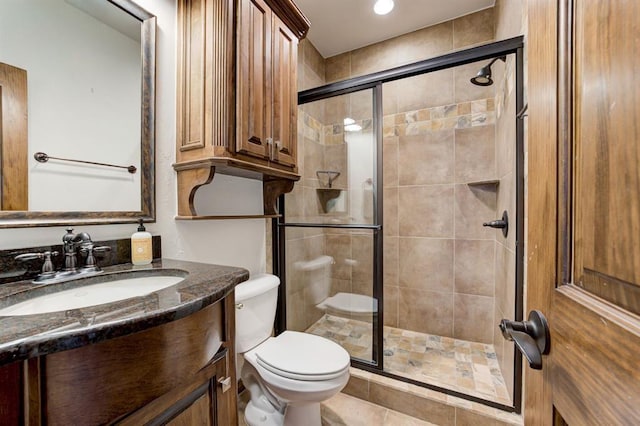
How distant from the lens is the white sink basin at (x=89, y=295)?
2.13ft

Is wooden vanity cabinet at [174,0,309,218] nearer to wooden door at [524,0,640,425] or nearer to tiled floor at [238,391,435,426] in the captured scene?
wooden door at [524,0,640,425]

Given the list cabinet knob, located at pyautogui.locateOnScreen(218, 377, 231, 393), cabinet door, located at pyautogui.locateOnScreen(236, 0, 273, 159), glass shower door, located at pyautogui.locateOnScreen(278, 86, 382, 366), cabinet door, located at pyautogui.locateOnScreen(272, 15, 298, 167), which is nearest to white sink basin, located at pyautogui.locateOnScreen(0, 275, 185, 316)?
cabinet knob, located at pyautogui.locateOnScreen(218, 377, 231, 393)

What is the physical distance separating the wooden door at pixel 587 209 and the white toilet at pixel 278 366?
0.81 m

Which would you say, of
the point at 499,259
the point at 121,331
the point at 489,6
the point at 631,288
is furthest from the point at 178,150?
the point at 489,6

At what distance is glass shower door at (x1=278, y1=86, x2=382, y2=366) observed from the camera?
1858 millimetres

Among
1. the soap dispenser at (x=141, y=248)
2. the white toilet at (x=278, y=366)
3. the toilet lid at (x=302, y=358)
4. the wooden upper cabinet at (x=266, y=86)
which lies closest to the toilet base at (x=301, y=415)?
the white toilet at (x=278, y=366)

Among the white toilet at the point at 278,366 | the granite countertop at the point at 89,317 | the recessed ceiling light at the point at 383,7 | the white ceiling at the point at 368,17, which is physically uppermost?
the white ceiling at the point at 368,17

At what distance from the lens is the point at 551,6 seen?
1.51 feet

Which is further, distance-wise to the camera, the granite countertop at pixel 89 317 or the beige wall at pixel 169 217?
the beige wall at pixel 169 217

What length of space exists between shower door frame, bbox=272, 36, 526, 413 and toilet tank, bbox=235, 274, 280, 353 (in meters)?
0.44

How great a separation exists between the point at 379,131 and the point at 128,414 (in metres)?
1.63

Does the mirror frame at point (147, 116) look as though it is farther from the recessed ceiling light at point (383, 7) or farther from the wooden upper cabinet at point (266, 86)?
the recessed ceiling light at point (383, 7)

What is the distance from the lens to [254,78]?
3.95 feet

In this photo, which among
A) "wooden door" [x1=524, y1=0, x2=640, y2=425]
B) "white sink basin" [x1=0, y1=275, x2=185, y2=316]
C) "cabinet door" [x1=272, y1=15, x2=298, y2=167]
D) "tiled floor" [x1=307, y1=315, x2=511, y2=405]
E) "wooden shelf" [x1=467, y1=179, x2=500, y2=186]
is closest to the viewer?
"wooden door" [x1=524, y1=0, x2=640, y2=425]
